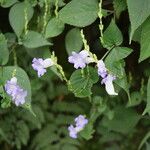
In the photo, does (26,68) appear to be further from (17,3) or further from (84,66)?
(84,66)

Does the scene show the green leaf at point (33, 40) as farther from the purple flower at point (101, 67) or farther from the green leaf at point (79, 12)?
the purple flower at point (101, 67)

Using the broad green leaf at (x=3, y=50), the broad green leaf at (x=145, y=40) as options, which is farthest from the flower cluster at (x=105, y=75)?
the broad green leaf at (x=3, y=50)

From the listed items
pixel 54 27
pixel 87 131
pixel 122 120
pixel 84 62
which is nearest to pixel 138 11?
pixel 84 62

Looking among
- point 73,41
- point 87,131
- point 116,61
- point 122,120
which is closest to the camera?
point 116,61

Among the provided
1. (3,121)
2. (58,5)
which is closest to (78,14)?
(58,5)

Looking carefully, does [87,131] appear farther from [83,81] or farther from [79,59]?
[79,59]

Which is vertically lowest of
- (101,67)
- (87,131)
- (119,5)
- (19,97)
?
(87,131)

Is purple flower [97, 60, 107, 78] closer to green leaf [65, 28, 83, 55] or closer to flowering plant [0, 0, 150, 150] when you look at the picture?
flowering plant [0, 0, 150, 150]
